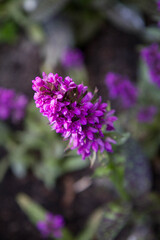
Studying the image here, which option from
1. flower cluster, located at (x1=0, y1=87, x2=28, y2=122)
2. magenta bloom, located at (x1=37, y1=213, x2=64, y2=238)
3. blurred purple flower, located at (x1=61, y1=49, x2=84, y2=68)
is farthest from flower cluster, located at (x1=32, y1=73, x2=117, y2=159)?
blurred purple flower, located at (x1=61, y1=49, x2=84, y2=68)

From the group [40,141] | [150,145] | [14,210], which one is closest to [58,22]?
[40,141]

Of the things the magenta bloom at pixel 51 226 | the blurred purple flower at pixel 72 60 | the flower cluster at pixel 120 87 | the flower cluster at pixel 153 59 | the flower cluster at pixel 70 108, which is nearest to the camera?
the flower cluster at pixel 70 108

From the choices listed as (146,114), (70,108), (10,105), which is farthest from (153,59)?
(10,105)

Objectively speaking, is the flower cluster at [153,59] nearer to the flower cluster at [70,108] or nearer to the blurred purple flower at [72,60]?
the flower cluster at [70,108]

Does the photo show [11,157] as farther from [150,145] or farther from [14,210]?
[150,145]

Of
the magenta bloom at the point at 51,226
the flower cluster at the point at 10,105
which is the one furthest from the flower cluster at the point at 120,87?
the magenta bloom at the point at 51,226

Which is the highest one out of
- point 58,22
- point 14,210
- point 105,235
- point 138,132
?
point 58,22

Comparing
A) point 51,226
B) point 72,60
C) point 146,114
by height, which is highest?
point 72,60

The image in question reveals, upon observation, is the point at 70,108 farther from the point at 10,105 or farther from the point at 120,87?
the point at 10,105
